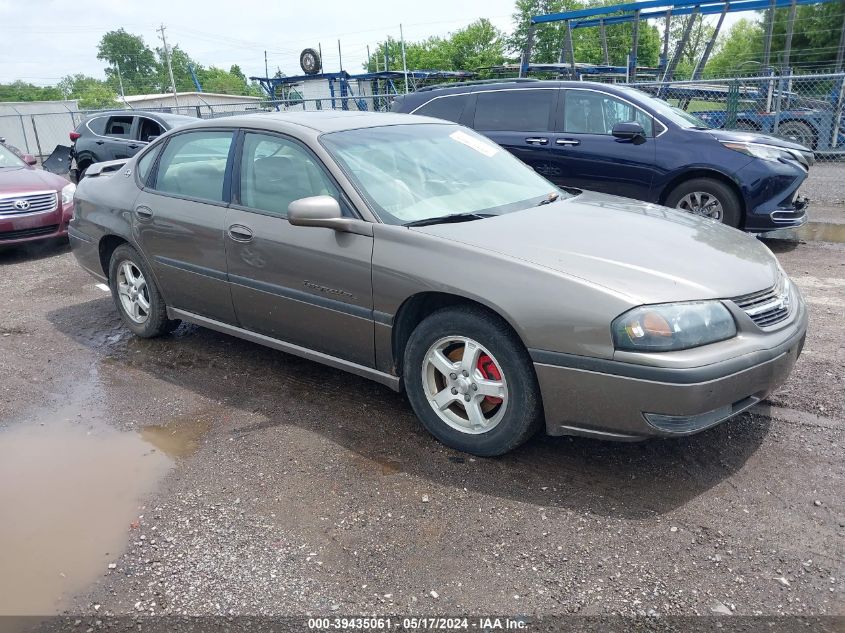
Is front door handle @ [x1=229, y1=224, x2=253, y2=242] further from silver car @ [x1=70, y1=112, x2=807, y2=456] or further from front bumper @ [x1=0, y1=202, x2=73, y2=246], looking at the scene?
front bumper @ [x1=0, y1=202, x2=73, y2=246]

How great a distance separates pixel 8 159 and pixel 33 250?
1422mm

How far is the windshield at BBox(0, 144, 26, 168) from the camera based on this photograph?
30.2ft

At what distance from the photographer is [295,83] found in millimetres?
26844

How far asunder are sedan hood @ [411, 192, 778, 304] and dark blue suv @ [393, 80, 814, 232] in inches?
140

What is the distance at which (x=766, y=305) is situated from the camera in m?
3.15

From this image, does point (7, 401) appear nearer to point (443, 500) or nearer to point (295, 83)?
point (443, 500)

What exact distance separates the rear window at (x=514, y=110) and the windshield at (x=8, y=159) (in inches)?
240

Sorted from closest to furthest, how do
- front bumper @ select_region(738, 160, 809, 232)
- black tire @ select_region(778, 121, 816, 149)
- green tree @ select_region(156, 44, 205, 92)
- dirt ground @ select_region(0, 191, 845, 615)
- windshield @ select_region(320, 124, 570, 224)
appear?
dirt ground @ select_region(0, 191, 845, 615), windshield @ select_region(320, 124, 570, 224), front bumper @ select_region(738, 160, 809, 232), black tire @ select_region(778, 121, 816, 149), green tree @ select_region(156, 44, 205, 92)

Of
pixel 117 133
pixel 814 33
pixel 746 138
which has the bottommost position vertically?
pixel 746 138

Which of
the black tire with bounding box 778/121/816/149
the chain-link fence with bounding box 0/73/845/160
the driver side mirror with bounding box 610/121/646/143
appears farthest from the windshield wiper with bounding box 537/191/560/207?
the black tire with bounding box 778/121/816/149

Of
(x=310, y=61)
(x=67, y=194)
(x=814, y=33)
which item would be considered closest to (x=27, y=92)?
(x=310, y=61)

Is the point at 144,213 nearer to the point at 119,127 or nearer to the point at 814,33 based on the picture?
the point at 119,127

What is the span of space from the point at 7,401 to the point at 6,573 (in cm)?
192

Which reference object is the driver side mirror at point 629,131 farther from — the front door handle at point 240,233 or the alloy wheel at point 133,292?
the alloy wheel at point 133,292
